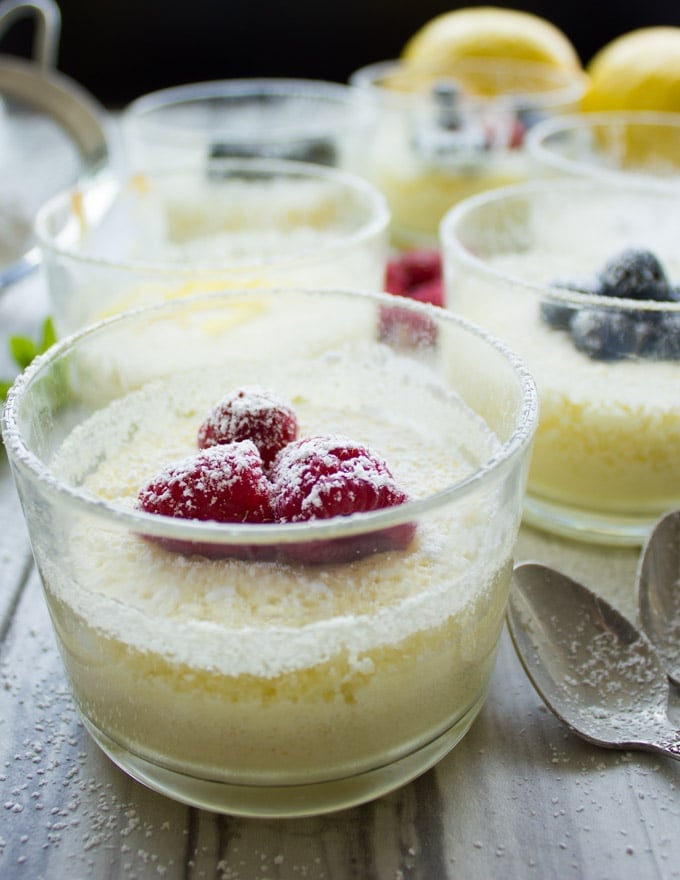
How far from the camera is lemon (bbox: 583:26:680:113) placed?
74.9 inches

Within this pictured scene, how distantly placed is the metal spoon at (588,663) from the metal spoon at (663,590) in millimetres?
30

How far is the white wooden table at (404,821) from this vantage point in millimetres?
713

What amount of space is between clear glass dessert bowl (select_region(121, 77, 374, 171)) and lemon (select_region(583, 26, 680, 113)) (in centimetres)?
50

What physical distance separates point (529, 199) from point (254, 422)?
659mm

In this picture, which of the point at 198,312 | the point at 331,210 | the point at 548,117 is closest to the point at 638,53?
the point at 548,117

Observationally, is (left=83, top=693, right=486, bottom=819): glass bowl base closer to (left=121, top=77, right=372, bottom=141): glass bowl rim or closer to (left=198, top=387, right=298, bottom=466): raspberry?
(left=198, top=387, right=298, bottom=466): raspberry

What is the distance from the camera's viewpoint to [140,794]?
0.77 m

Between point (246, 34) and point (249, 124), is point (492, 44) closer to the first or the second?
point (249, 124)

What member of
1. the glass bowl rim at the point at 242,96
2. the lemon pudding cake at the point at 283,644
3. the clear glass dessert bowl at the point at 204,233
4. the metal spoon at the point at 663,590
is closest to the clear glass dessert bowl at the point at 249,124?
the glass bowl rim at the point at 242,96

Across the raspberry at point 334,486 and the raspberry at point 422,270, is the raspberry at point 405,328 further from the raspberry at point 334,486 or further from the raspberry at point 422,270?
the raspberry at point 422,270

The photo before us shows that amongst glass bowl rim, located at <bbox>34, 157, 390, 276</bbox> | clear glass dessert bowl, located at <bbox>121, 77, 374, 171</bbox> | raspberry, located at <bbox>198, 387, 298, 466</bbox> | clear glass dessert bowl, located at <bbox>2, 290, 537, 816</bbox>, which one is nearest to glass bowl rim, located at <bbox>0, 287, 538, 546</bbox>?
clear glass dessert bowl, located at <bbox>2, 290, 537, 816</bbox>

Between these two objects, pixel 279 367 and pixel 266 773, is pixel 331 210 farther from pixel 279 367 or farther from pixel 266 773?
pixel 266 773

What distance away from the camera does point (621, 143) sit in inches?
68.7

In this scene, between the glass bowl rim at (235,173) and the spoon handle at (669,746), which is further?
the glass bowl rim at (235,173)
